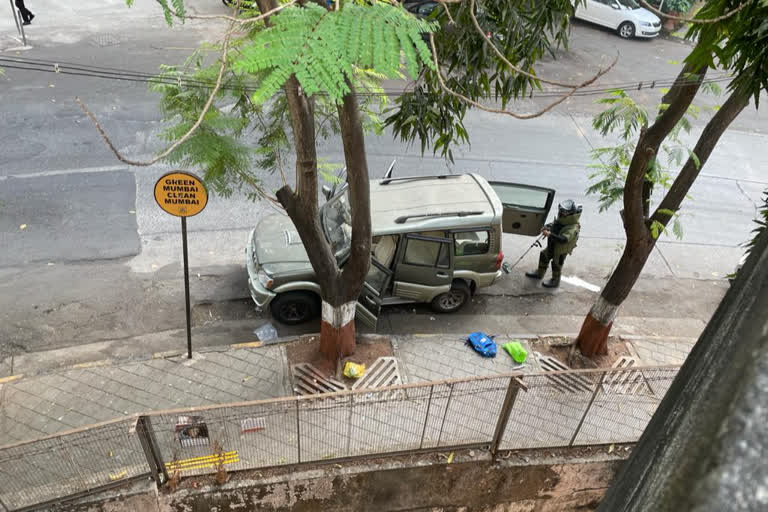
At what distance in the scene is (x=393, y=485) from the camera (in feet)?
20.5

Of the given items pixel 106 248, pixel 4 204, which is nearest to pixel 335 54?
pixel 106 248

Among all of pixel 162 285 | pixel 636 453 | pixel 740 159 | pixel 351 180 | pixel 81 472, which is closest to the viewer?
pixel 636 453

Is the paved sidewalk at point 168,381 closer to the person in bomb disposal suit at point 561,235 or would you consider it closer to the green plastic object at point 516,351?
the green plastic object at point 516,351

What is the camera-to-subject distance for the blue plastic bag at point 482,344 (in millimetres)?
7922

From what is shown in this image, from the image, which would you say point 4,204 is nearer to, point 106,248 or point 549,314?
point 106,248

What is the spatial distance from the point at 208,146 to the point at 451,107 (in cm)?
273

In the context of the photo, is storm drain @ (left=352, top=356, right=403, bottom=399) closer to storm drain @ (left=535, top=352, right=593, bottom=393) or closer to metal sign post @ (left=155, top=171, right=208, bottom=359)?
storm drain @ (left=535, top=352, right=593, bottom=393)

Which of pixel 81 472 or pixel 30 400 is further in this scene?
pixel 30 400

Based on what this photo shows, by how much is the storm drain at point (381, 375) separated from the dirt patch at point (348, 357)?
78 millimetres

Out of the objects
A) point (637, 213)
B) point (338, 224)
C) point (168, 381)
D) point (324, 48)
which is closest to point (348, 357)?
point (338, 224)

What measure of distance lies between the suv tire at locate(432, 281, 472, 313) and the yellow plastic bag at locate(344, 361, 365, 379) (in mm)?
1879

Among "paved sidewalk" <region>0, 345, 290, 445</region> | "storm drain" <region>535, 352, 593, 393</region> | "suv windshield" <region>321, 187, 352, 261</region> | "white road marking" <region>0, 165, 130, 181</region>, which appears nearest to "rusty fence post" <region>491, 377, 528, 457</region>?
"storm drain" <region>535, 352, 593, 393</region>

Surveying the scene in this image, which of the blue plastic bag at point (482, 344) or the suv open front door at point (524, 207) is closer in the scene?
the blue plastic bag at point (482, 344)

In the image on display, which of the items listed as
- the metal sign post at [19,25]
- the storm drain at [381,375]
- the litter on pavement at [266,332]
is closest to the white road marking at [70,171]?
the litter on pavement at [266,332]
